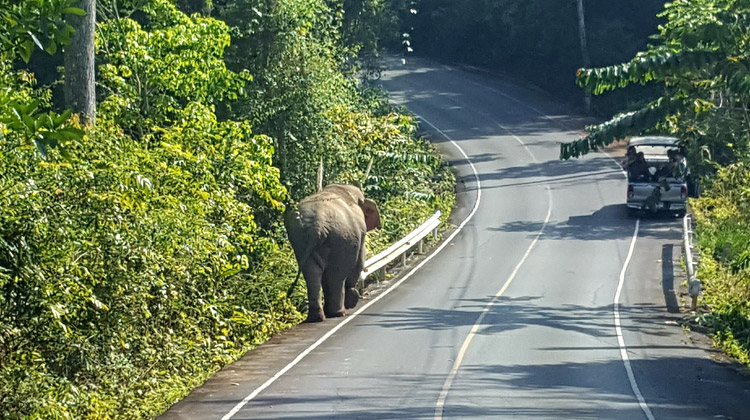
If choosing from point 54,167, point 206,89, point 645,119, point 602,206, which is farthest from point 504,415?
point 602,206

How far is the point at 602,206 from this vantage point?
149 feet

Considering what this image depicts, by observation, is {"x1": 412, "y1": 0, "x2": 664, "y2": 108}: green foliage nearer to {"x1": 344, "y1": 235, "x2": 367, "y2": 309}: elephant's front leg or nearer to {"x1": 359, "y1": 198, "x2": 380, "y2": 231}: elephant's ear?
{"x1": 359, "y1": 198, "x2": 380, "y2": 231}: elephant's ear

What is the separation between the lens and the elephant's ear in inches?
1061

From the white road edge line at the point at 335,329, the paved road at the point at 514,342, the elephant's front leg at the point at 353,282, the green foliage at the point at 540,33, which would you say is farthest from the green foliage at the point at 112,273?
the green foliage at the point at 540,33

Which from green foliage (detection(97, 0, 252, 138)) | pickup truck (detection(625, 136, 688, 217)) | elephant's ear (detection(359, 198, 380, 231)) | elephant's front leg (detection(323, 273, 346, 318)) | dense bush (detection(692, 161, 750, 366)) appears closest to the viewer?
dense bush (detection(692, 161, 750, 366))

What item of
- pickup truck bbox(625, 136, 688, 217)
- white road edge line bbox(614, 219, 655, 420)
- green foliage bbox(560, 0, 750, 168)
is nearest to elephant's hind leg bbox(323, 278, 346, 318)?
green foliage bbox(560, 0, 750, 168)

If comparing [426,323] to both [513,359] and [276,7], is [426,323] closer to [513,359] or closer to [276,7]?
[513,359]

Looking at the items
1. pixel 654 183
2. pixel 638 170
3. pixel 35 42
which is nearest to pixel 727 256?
pixel 654 183

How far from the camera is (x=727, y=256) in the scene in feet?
104

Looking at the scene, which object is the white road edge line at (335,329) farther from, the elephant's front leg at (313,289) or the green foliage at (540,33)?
the green foliage at (540,33)

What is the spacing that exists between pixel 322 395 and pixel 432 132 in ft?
163

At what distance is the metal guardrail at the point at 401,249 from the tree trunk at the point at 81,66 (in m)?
7.40

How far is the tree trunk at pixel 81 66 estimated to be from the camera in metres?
21.9

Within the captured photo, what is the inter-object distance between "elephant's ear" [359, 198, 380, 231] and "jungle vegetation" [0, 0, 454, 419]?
1.97m
